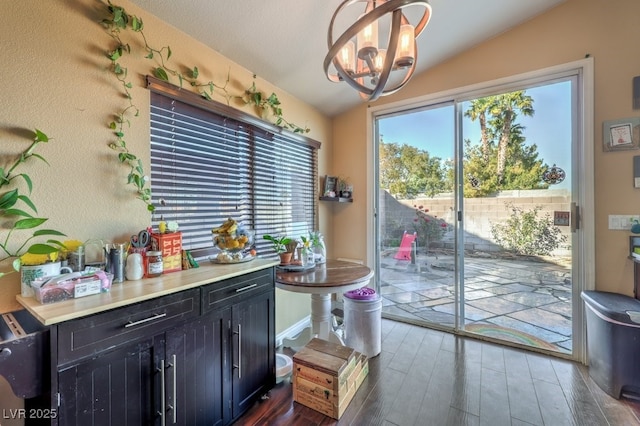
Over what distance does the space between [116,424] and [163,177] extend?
1.28 metres

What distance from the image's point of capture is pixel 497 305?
264cm

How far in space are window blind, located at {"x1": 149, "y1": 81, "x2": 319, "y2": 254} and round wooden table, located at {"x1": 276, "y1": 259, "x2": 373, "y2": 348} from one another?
1.97 feet

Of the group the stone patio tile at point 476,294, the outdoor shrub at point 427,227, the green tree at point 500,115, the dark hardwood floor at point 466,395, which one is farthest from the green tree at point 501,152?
the dark hardwood floor at point 466,395

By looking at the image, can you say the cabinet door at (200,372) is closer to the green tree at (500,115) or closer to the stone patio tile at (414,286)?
the stone patio tile at (414,286)

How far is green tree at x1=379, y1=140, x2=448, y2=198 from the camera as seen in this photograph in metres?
2.87

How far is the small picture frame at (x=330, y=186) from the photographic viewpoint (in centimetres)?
316

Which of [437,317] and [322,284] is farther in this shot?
[437,317]

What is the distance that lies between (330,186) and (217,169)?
→ 4.98 ft

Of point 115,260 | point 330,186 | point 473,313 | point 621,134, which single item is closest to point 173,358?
point 115,260

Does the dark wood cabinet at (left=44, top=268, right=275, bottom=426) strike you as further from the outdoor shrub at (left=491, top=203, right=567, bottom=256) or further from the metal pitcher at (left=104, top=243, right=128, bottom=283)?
the outdoor shrub at (left=491, top=203, right=567, bottom=256)

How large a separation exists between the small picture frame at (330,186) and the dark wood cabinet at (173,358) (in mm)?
1553

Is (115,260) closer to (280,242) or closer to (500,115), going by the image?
(280,242)

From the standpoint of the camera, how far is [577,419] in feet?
5.32

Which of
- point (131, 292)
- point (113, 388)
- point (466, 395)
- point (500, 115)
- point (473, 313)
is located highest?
point (500, 115)
